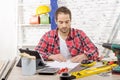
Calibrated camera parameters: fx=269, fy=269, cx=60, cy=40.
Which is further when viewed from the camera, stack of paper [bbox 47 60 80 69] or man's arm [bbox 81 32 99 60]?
man's arm [bbox 81 32 99 60]

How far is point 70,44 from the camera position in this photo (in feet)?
9.25

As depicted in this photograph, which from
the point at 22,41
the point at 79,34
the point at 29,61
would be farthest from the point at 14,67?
the point at 22,41

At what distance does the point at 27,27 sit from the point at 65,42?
1.35 meters

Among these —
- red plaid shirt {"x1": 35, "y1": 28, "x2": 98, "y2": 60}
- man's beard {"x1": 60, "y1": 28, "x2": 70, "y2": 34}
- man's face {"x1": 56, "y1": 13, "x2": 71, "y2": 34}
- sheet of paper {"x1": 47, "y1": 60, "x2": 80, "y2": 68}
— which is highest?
man's face {"x1": 56, "y1": 13, "x2": 71, "y2": 34}

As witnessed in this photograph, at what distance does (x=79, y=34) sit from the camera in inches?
113

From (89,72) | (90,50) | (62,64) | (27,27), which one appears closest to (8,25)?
(27,27)

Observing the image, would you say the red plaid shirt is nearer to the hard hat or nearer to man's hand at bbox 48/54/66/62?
man's hand at bbox 48/54/66/62

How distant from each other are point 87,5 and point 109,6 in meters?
0.32

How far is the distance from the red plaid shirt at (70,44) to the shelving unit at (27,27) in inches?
44.2

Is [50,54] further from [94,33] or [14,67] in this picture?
[94,33]

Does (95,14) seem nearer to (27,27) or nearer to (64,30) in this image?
(27,27)

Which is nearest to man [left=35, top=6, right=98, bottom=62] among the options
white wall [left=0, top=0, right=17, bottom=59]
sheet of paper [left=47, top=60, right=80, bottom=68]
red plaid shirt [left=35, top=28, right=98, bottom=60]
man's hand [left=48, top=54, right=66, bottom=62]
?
red plaid shirt [left=35, top=28, right=98, bottom=60]

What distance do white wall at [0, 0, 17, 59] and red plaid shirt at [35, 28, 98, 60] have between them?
50.2 inches

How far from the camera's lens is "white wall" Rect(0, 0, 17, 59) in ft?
13.0
